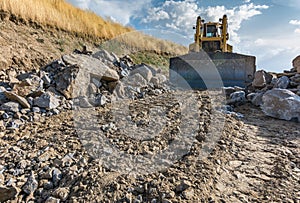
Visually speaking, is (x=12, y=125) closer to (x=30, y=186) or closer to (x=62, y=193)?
(x=30, y=186)

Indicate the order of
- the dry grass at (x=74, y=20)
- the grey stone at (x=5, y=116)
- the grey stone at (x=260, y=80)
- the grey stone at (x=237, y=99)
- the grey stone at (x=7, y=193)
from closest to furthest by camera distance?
the grey stone at (x=7, y=193), the grey stone at (x=5, y=116), the grey stone at (x=237, y=99), the grey stone at (x=260, y=80), the dry grass at (x=74, y=20)

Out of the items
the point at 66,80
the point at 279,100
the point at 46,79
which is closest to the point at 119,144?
the point at 66,80

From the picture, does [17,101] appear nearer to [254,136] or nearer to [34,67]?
[34,67]

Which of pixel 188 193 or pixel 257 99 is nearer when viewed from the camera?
pixel 188 193

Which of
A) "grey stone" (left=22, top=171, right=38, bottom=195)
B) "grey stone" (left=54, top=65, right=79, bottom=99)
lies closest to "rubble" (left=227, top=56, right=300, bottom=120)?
"grey stone" (left=54, top=65, right=79, bottom=99)

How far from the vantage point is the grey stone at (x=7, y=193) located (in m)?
1.56

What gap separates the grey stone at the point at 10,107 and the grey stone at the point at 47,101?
0.22 metres

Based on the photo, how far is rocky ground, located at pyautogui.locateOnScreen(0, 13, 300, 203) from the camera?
156 centimetres

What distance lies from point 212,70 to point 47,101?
203 inches

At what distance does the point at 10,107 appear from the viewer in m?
2.70

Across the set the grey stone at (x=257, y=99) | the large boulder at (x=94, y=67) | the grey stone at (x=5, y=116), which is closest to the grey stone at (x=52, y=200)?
the grey stone at (x=5, y=116)

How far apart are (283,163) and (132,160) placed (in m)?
1.39

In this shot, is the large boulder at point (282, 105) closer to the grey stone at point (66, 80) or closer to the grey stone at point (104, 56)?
the grey stone at point (104, 56)

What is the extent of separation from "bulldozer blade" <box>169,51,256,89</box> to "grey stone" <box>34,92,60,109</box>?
3850mm
